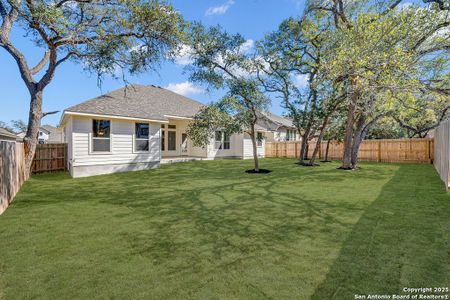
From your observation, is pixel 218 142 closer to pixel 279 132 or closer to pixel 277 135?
pixel 277 135

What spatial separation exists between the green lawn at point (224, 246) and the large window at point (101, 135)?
5220 mm

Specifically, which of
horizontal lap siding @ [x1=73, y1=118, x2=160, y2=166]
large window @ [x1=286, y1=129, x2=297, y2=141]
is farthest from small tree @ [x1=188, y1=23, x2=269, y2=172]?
large window @ [x1=286, y1=129, x2=297, y2=141]

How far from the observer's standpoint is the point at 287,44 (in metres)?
13.3

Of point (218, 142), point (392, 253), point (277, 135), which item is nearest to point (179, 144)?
point (218, 142)

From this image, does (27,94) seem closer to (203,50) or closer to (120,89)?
(120,89)

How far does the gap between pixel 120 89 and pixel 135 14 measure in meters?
8.30

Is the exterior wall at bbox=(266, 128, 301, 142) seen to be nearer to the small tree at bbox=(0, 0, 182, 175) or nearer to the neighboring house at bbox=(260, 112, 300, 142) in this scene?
the neighboring house at bbox=(260, 112, 300, 142)

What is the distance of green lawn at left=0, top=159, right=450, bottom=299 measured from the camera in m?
2.58

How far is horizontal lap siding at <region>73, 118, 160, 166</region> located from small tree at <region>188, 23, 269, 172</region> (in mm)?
4195

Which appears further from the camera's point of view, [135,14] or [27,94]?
[27,94]

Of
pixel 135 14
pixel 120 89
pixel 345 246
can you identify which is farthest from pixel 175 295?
pixel 120 89

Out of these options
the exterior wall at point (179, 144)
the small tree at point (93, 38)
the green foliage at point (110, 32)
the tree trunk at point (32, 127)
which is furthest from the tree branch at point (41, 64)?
the exterior wall at point (179, 144)

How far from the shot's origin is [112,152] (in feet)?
39.5

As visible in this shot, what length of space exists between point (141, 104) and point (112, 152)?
4.32 metres
